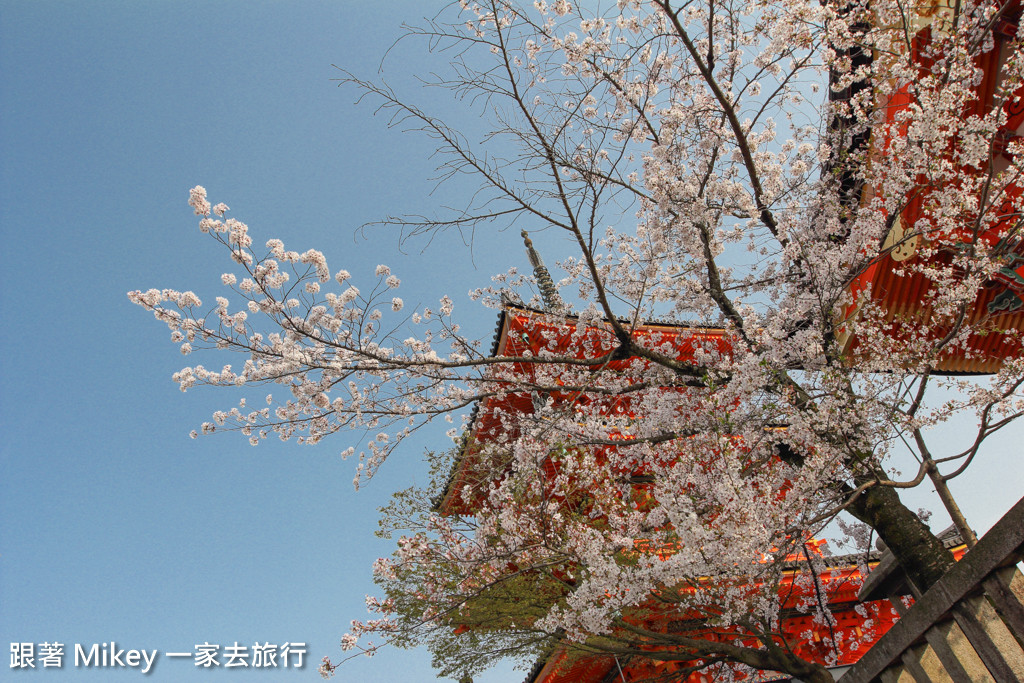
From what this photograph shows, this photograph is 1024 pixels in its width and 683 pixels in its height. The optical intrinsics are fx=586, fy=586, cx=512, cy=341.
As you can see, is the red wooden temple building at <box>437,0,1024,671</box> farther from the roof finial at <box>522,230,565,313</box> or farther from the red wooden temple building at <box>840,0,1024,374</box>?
the roof finial at <box>522,230,565,313</box>

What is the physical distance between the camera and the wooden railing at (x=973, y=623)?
3.01 m

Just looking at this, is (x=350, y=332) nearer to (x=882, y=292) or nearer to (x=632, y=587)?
(x=632, y=587)

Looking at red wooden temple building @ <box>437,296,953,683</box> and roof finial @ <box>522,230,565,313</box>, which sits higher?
roof finial @ <box>522,230,565,313</box>

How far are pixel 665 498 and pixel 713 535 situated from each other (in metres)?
0.44

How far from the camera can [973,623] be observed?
3.20 m

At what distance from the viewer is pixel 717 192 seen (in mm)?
5426

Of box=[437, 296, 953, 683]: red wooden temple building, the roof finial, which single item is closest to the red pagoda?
box=[437, 296, 953, 683]: red wooden temple building

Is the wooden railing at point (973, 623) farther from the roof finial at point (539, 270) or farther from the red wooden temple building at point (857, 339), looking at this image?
the roof finial at point (539, 270)

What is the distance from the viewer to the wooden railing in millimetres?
3012

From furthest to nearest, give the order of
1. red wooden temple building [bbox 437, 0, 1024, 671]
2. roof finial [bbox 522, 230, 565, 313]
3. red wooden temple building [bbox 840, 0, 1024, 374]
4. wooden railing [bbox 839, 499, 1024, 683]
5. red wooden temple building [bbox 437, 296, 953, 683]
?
1. roof finial [bbox 522, 230, 565, 313]
2. red wooden temple building [bbox 437, 296, 953, 683]
3. red wooden temple building [bbox 437, 0, 1024, 671]
4. red wooden temple building [bbox 840, 0, 1024, 374]
5. wooden railing [bbox 839, 499, 1024, 683]

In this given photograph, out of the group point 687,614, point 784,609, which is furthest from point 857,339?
point 687,614

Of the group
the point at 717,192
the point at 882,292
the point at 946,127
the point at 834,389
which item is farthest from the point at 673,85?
the point at 882,292

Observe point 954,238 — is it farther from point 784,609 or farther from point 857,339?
point 784,609


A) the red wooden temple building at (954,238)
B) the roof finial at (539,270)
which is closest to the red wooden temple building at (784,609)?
the red wooden temple building at (954,238)
